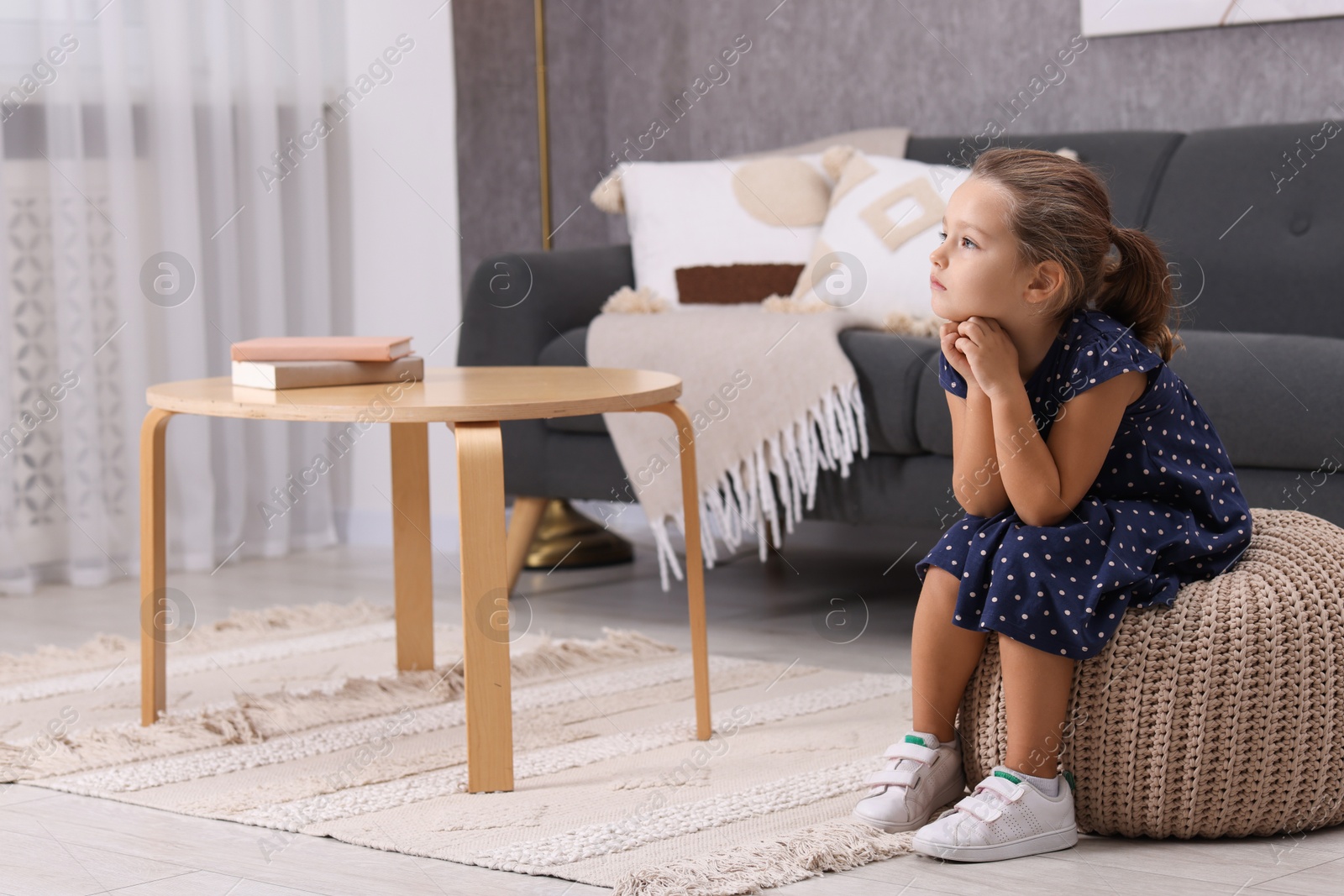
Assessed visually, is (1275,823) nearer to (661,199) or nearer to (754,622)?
(754,622)

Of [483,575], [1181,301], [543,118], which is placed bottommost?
[483,575]

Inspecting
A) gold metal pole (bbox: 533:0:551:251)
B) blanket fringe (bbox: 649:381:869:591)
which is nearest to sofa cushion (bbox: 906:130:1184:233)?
blanket fringe (bbox: 649:381:869:591)

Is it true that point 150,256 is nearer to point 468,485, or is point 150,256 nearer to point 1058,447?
point 468,485

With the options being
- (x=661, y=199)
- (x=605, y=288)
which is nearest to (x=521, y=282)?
(x=605, y=288)

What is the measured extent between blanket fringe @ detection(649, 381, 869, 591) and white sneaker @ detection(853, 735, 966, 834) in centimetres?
74

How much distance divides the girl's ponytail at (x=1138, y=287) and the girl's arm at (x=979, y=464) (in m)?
0.15

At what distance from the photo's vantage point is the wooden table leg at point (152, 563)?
1681 mm

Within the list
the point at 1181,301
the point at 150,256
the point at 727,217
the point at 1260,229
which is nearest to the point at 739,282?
the point at 727,217

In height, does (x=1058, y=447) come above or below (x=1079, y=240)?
below

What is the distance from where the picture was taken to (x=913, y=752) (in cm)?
134

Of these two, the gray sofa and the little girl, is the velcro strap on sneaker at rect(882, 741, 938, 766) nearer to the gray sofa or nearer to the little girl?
the little girl

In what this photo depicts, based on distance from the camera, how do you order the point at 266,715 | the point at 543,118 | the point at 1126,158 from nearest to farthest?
1. the point at 266,715
2. the point at 1126,158
3. the point at 543,118

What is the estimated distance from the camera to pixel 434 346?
2.94 m

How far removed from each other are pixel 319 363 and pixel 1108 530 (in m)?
0.81
